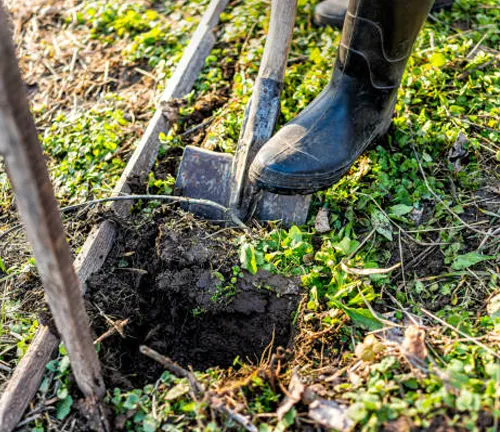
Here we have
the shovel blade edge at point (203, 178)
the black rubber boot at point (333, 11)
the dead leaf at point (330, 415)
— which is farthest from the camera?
the black rubber boot at point (333, 11)

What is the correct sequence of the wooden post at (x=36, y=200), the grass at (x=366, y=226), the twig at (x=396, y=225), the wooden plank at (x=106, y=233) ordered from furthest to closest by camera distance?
the twig at (x=396, y=225) < the wooden plank at (x=106, y=233) < the grass at (x=366, y=226) < the wooden post at (x=36, y=200)

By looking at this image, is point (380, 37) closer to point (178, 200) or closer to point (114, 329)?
point (178, 200)

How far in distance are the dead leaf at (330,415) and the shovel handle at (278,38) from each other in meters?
1.61

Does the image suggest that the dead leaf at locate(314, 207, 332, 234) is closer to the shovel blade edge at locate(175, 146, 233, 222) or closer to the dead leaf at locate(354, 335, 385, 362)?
the shovel blade edge at locate(175, 146, 233, 222)

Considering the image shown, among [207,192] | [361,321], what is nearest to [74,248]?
[207,192]

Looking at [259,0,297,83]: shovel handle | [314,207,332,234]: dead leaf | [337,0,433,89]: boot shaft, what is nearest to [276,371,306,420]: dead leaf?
[314,207,332,234]: dead leaf

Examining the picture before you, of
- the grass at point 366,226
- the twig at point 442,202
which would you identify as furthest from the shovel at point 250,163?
the twig at point 442,202

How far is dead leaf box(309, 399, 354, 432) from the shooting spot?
1.82 m

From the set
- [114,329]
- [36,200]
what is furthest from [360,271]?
[36,200]

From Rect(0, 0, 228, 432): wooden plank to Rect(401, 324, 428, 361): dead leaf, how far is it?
53.1 inches

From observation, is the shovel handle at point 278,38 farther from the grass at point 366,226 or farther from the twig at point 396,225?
the twig at point 396,225

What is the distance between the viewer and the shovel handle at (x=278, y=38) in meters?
2.74

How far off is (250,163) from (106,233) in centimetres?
76

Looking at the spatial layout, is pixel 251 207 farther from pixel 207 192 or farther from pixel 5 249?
pixel 5 249
